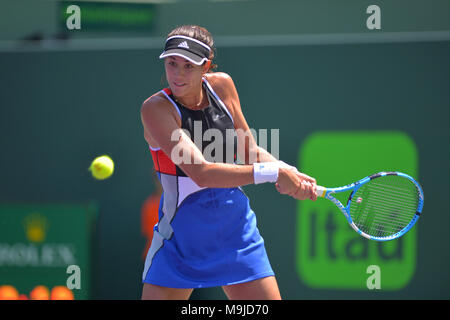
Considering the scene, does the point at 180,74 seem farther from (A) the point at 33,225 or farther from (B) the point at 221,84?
(A) the point at 33,225

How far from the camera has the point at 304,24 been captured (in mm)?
4832

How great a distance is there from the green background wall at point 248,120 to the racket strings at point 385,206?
1.74m

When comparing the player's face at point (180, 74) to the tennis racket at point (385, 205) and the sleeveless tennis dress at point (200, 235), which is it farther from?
the tennis racket at point (385, 205)

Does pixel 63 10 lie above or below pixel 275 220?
above

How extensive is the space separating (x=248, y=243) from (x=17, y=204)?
8.63 feet

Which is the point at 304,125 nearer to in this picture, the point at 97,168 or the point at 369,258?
the point at 369,258

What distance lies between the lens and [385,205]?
2965mm

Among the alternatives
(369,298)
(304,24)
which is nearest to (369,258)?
(369,298)

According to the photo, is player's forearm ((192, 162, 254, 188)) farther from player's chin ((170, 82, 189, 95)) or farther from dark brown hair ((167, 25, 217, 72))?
dark brown hair ((167, 25, 217, 72))

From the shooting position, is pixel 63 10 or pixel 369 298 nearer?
pixel 369 298

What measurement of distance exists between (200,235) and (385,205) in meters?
1.02

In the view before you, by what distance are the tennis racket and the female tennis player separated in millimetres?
481
